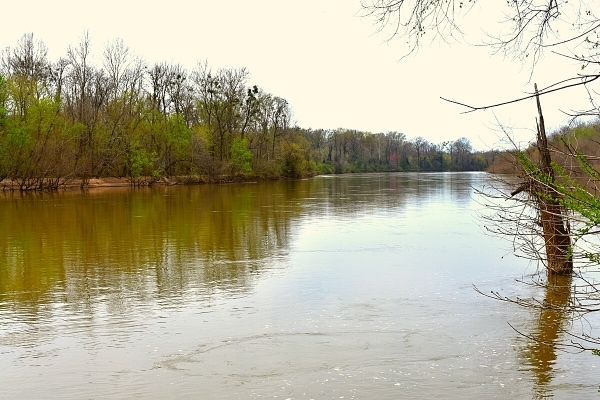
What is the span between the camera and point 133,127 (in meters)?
53.8

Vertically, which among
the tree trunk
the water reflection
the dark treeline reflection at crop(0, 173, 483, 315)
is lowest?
the water reflection

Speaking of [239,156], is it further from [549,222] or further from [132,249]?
[549,222]

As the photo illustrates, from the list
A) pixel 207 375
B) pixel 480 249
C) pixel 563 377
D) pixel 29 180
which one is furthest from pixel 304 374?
pixel 29 180

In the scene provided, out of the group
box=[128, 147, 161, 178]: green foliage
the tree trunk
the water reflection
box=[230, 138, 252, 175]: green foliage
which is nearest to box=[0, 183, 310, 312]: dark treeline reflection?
the water reflection

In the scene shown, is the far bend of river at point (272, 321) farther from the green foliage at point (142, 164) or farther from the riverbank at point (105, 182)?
the green foliage at point (142, 164)

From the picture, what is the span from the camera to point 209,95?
62.9m

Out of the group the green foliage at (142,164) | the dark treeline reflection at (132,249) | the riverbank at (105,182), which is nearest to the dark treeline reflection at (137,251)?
the dark treeline reflection at (132,249)

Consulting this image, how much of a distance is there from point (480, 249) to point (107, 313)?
8.94m

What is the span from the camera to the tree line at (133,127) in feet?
144

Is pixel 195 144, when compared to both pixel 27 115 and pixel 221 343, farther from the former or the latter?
pixel 221 343

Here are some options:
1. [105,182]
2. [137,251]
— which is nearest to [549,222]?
[137,251]

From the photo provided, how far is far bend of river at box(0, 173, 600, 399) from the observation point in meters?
6.05

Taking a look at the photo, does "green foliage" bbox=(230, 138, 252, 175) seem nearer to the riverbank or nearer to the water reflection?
the riverbank

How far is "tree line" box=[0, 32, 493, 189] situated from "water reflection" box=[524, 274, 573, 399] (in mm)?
39761
